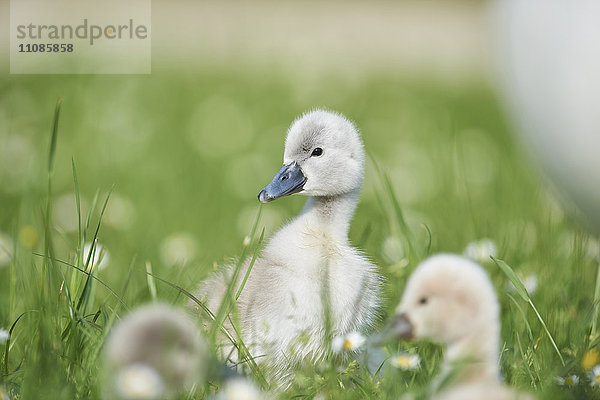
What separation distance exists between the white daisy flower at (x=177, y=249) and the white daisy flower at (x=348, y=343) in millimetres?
1649

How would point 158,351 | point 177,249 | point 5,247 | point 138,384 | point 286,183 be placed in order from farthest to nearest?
point 177,249 → point 5,247 → point 286,183 → point 158,351 → point 138,384

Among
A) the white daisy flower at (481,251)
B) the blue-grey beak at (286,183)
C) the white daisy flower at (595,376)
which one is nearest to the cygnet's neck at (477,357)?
the white daisy flower at (595,376)

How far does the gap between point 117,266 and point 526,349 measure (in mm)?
2059

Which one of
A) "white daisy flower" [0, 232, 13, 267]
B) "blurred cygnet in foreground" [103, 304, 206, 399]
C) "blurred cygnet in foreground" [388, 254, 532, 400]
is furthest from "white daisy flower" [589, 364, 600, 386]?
"white daisy flower" [0, 232, 13, 267]

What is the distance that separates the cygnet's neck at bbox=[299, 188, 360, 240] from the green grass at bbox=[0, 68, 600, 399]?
0.75 ft

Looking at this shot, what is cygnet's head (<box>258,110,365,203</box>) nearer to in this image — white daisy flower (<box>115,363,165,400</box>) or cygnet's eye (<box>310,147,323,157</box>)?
cygnet's eye (<box>310,147,323,157</box>)

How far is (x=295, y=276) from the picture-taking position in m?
2.33

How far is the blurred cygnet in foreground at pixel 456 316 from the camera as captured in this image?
187 centimetres

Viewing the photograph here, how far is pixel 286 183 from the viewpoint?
2.51 m

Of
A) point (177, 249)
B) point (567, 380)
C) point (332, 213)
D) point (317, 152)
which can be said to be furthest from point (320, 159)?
point (177, 249)

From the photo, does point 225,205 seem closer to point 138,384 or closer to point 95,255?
point 95,255

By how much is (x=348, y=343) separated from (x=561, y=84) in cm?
92

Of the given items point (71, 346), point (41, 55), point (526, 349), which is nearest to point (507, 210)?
point (526, 349)

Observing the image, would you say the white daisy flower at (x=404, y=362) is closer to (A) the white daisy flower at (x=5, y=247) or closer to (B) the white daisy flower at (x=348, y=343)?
(B) the white daisy flower at (x=348, y=343)
